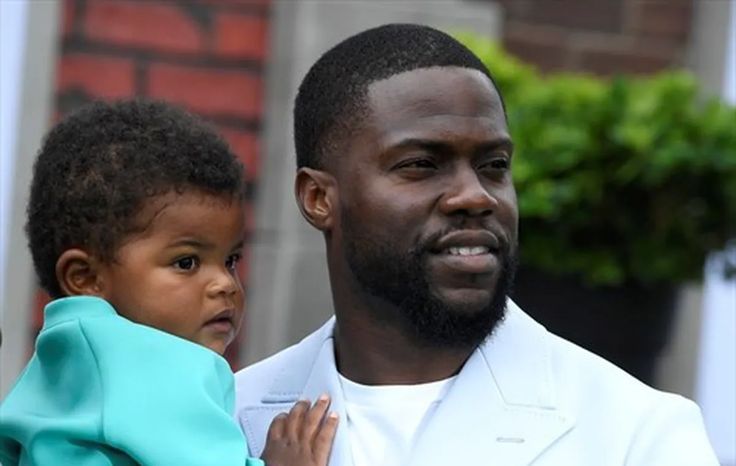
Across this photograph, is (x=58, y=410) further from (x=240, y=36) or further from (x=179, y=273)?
(x=240, y=36)

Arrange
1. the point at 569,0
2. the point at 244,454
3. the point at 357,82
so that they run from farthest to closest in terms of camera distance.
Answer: the point at 569,0 < the point at 357,82 < the point at 244,454

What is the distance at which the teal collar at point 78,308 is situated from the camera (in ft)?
12.1

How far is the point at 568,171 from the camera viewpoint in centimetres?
579

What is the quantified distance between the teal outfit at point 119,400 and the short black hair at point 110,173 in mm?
165

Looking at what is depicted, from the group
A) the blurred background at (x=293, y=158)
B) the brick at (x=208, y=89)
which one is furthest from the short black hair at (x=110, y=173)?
the brick at (x=208, y=89)

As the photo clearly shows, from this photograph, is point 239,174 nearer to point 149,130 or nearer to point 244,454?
point 149,130

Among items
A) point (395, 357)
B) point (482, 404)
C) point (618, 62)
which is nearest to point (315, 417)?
point (395, 357)

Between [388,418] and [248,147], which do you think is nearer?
[388,418]

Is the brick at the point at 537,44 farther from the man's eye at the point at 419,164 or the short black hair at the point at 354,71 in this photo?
the man's eye at the point at 419,164

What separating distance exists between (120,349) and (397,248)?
49cm

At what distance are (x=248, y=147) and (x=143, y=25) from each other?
434mm

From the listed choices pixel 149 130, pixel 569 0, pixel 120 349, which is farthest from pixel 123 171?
pixel 569 0

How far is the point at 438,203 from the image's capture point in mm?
3629

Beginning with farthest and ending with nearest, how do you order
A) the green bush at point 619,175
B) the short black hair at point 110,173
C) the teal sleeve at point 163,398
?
the green bush at point 619,175
the short black hair at point 110,173
the teal sleeve at point 163,398
